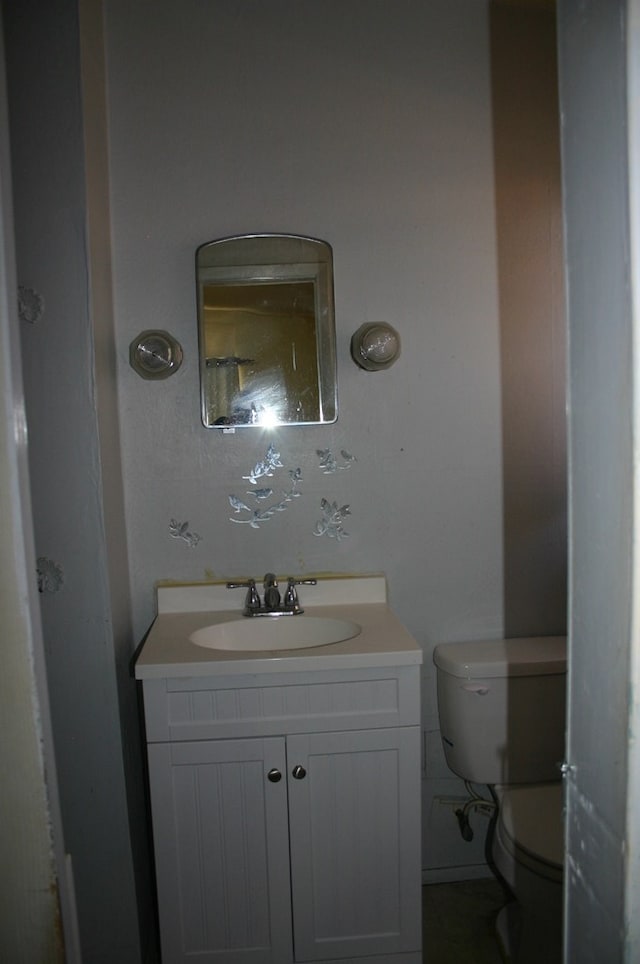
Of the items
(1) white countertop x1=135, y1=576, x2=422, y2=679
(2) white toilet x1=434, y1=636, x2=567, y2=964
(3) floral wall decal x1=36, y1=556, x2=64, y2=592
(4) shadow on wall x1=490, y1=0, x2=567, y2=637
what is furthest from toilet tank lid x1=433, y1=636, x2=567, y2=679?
(3) floral wall decal x1=36, y1=556, x2=64, y2=592

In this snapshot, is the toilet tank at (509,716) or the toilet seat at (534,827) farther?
the toilet tank at (509,716)

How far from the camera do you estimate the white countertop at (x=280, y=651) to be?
4.31 ft

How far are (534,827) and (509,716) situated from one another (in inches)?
10.2

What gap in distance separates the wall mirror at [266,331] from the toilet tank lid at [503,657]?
740 mm

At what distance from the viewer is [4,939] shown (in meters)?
0.52

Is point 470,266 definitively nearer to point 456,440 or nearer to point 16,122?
point 456,440

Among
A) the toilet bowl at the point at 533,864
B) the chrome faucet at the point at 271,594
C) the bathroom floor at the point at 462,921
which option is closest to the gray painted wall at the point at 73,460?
the chrome faucet at the point at 271,594

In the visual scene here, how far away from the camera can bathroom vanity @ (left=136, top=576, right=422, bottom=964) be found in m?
1.33

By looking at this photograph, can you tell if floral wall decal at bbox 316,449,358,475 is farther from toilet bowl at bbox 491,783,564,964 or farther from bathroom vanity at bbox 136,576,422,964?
toilet bowl at bbox 491,783,564,964

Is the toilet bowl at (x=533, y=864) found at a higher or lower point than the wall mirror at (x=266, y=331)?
lower

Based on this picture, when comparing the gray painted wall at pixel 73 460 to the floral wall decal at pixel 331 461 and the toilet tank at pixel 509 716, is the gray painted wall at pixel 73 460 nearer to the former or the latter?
the floral wall decal at pixel 331 461

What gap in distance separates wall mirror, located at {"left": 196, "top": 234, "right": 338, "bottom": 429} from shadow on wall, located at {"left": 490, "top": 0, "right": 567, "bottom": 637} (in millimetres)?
520

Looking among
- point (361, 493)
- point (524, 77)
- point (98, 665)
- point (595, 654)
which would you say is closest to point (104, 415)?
point (98, 665)

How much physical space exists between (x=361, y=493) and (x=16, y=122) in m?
1.19
